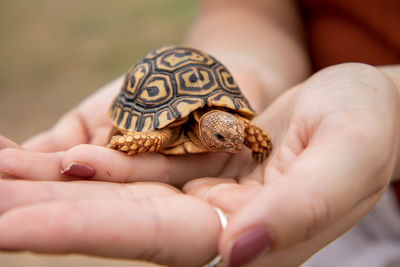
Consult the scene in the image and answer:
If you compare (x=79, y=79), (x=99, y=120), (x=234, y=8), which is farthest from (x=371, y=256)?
(x=79, y=79)

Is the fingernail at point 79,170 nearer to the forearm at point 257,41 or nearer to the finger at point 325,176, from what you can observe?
the finger at point 325,176

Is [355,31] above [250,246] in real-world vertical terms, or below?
above

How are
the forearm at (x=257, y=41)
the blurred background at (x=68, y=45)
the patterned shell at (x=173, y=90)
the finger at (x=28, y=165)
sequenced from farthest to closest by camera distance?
1. the blurred background at (x=68, y=45)
2. the forearm at (x=257, y=41)
3. the patterned shell at (x=173, y=90)
4. the finger at (x=28, y=165)

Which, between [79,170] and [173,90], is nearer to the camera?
[79,170]

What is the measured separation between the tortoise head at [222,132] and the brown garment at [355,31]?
3.72 feet

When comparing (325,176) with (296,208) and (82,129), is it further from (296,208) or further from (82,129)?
(82,129)

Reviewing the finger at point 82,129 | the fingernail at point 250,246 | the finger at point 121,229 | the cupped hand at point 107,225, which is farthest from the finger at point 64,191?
the finger at point 82,129

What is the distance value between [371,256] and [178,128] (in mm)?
1152

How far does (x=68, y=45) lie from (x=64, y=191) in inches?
166

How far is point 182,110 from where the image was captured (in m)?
1.51

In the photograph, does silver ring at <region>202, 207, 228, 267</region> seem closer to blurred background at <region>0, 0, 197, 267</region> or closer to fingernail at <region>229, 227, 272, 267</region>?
fingernail at <region>229, 227, 272, 267</region>

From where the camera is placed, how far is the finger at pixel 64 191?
0.96m

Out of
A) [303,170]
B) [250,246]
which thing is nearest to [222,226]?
[250,246]

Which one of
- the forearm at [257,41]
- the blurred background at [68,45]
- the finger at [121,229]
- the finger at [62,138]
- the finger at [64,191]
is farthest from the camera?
the blurred background at [68,45]
